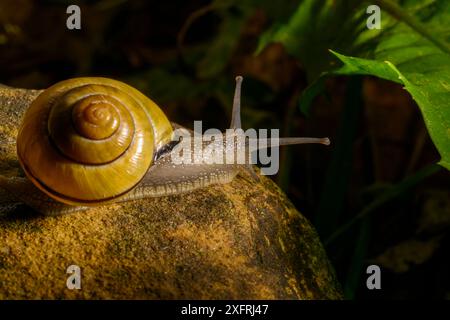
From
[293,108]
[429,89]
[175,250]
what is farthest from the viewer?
[293,108]

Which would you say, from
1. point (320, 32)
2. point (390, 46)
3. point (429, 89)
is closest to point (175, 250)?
point (429, 89)

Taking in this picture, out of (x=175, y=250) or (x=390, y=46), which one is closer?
(x=175, y=250)

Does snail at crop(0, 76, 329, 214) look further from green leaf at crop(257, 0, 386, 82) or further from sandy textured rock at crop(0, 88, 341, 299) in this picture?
green leaf at crop(257, 0, 386, 82)

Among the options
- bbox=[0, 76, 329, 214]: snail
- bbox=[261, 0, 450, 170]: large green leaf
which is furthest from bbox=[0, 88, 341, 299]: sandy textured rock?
bbox=[261, 0, 450, 170]: large green leaf

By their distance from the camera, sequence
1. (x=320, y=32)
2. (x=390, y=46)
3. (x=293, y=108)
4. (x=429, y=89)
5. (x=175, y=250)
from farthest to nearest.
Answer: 1. (x=293, y=108)
2. (x=320, y=32)
3. (x=390, y=46)
4. (x=429, y=89)
5. (x=175, y=250)

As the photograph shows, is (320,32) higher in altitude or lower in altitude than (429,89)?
higher

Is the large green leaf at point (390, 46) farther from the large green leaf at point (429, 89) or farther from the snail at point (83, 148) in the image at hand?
the snail at point (83, 148)

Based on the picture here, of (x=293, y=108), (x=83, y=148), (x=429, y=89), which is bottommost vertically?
(x=83, y=148)

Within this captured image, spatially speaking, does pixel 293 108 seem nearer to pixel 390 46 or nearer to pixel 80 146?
pixel 390 46
